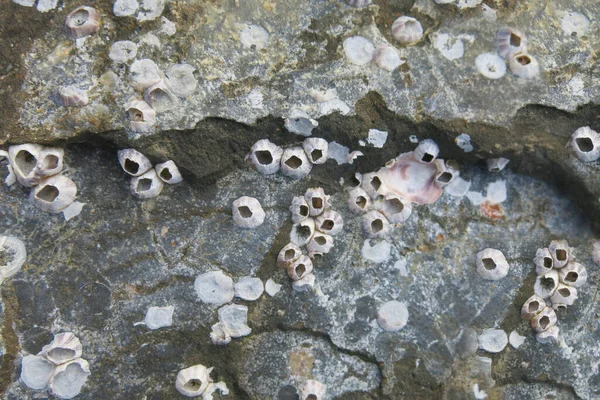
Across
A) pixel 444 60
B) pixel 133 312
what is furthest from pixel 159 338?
pixel 444 60

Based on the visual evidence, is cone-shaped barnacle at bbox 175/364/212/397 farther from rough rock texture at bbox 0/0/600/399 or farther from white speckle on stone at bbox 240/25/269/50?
white speckle on stone at bbox 240/25/269/50

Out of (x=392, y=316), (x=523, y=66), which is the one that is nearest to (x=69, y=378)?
(x=392, y=316)

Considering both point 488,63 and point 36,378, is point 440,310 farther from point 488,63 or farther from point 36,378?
point 36,378

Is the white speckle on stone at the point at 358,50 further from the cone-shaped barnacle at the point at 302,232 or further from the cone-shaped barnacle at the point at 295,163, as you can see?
the cone-shaped barnacle at the point at 302,232

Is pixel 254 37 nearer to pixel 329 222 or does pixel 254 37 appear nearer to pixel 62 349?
pixel 329 222

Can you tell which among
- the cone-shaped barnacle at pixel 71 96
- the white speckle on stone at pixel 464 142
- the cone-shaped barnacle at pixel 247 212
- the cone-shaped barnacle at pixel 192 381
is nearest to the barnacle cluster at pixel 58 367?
the cone-shaped barnacle at pixel 192 381
